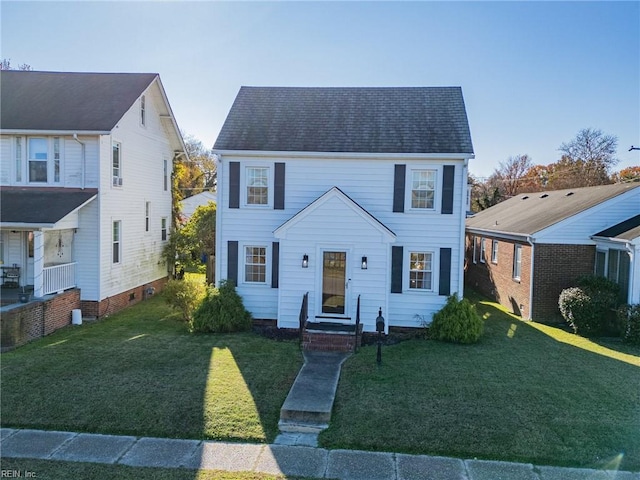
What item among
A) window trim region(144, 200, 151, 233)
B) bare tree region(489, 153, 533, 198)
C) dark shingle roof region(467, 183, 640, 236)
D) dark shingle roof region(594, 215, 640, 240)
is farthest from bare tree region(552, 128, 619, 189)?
window trim region(144, 200, 151, 233)

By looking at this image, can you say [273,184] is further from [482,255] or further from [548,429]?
[482,255]

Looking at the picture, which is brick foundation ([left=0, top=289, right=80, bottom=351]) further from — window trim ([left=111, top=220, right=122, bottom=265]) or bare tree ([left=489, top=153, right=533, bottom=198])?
bare tree ([left=489, top=153, right=533, bottom=198])

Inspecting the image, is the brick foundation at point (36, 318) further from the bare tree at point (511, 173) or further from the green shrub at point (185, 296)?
the bare tree at point (511, 173)

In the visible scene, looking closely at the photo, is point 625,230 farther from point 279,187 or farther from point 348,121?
point 279,187

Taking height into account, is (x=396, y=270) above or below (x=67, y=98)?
below

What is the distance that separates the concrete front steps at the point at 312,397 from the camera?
7551mm

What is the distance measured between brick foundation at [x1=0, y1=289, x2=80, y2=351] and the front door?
8137 millimetres

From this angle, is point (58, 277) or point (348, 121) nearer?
point (58, 277)

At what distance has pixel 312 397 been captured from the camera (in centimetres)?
840

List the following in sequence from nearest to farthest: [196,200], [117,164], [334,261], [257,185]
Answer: [334,261] < [257,185] < [117,164] < [196,200]

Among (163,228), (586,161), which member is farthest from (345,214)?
(586,161)

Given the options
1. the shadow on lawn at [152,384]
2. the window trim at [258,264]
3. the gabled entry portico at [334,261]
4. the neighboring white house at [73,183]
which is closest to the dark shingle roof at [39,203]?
the neighboring white house at [73,183]

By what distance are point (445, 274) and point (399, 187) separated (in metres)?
2.98

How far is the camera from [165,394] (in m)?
8.49
